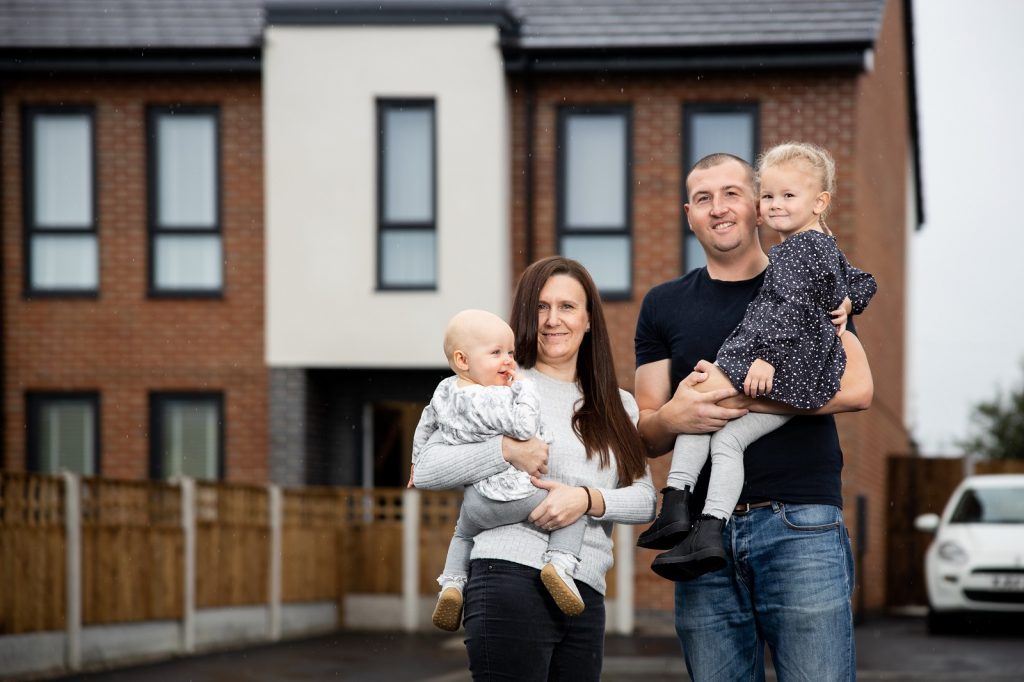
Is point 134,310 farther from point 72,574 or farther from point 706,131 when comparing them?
point 72,574

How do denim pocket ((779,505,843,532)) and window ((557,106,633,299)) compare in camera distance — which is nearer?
denim pocket ((779,505,843,532))

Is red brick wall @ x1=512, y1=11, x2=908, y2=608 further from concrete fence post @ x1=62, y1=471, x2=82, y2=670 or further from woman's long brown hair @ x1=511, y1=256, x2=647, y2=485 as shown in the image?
woman's long brown hair @ x1=511, y1=256, x2=647, y2=485

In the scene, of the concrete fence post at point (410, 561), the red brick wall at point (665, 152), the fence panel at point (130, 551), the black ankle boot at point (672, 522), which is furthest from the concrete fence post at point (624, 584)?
the black ankle boot at point (672, 522)

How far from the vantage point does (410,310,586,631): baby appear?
4.07m

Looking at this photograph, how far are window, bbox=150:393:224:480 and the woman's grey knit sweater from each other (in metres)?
13.6

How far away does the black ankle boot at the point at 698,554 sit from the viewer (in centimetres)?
404

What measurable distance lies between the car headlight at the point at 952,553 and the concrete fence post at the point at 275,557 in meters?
6.51

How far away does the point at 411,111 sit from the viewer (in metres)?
17.0

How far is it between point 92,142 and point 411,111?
3581 mm

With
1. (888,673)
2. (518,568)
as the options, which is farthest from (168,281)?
(518,568)

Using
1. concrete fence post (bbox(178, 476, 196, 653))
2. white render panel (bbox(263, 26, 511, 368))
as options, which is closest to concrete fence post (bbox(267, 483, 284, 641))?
concrete fence post (bbox(178, 476, 196, 653))

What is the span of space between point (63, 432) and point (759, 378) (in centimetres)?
1473

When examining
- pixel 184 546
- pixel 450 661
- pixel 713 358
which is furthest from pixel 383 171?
pixel 713 358

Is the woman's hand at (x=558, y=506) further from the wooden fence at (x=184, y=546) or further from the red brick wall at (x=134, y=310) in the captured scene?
the red brick wall at (x=134, y=310)
